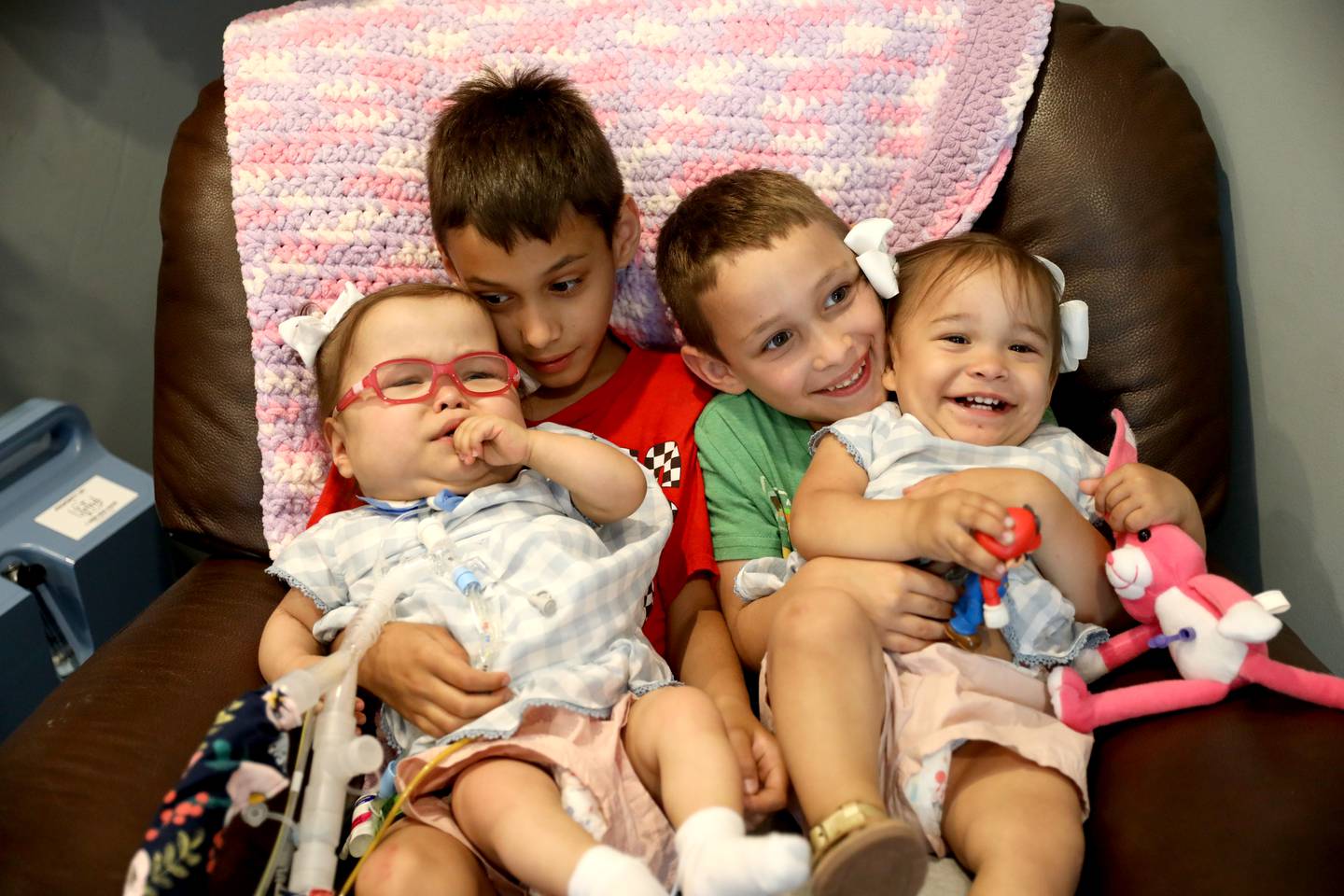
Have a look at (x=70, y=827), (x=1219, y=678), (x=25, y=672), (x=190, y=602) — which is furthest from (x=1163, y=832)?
(x=25, y=672)

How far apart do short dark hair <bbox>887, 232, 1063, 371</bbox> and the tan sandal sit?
0.66m

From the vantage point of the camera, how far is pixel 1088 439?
1.54 m

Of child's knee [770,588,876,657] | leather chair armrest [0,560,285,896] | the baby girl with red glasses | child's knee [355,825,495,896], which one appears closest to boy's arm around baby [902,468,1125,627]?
child's knee [770,588,876,657]

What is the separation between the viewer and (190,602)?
1474 mm

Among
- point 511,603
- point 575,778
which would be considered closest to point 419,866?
point 575,778

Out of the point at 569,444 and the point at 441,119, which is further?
the point at 441,119

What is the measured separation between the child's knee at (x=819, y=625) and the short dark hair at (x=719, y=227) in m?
0.43

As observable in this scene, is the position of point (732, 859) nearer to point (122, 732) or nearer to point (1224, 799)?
point (1224, 799)

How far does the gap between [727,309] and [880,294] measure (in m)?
0.20

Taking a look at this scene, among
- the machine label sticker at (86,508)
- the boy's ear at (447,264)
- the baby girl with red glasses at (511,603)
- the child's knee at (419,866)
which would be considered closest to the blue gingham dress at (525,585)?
the baby girl with red glasses at (511,603)

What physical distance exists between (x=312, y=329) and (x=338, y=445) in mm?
158

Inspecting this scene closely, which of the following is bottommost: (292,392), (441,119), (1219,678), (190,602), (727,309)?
(190,602)

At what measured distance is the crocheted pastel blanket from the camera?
1526 millimetres

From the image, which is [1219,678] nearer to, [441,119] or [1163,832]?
[1163,832]
